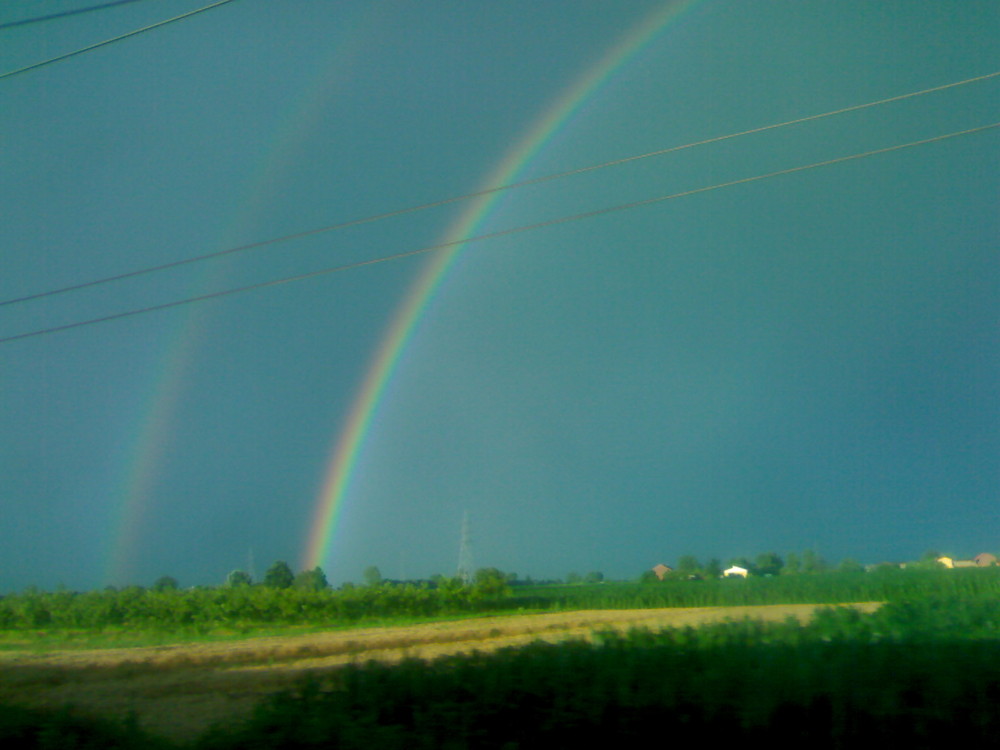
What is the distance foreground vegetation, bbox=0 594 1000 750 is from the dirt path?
1327 mm

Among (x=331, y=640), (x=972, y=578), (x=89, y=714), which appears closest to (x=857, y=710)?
(x=89, y=714)

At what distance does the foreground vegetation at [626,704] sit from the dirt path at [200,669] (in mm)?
1327

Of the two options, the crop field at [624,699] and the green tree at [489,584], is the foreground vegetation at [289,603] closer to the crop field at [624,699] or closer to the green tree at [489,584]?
the green tree at [489,584]

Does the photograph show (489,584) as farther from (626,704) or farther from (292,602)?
(626,704)

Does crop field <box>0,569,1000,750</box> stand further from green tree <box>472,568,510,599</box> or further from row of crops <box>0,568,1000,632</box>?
green tree <box>472,568,510,599</box>

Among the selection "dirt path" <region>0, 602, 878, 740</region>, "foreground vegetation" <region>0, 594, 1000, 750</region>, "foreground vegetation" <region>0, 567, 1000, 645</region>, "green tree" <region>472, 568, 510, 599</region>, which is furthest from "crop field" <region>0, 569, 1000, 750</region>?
"green tree" <region>472, 568, 510, 599</region>

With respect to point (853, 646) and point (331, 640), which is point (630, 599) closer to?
point (331, 640)

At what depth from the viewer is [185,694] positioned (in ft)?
44.8

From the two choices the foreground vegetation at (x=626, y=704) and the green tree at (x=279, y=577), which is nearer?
the foreground vegetation at (x=626, y=704)

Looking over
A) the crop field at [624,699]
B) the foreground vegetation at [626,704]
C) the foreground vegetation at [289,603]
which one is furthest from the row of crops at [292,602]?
the foreground vegetation at [626,704]

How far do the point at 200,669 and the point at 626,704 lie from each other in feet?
46.5

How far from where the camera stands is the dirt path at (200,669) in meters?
10.4

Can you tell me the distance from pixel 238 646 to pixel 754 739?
66.5 feet

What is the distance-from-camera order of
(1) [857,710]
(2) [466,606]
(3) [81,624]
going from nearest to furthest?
(1) [857,710], (3) [81,624], (2) [466,606]
